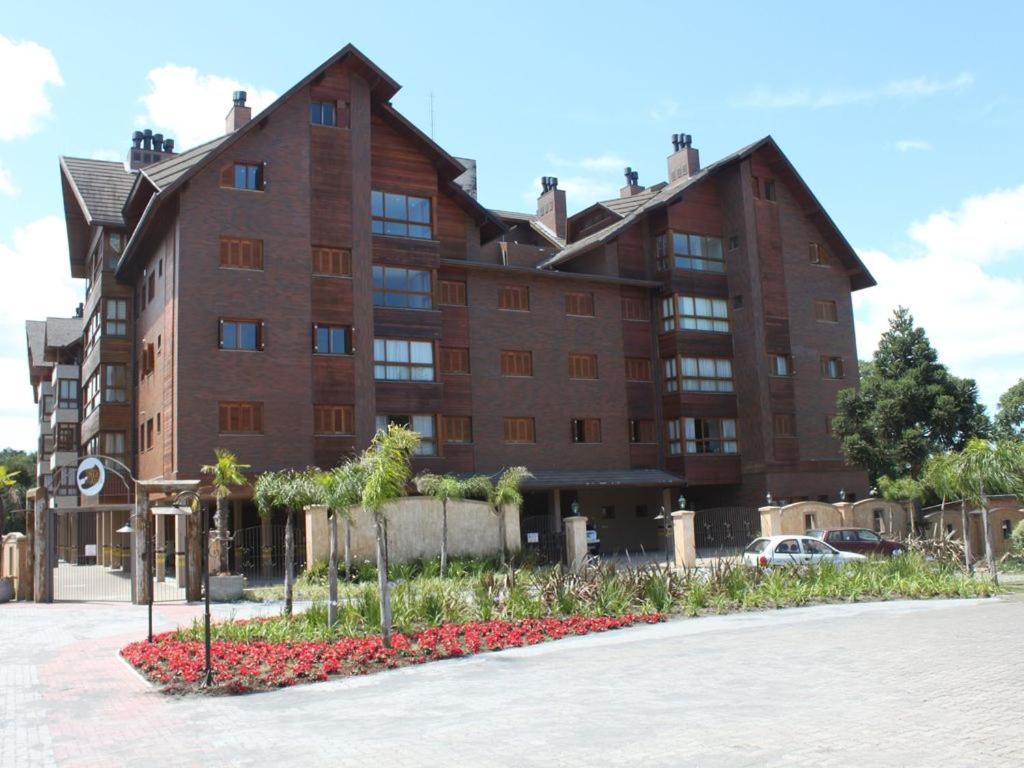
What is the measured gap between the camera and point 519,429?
38.7 metres

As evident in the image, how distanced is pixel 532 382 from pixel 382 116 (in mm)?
12075

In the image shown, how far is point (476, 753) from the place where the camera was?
8492 millimetres

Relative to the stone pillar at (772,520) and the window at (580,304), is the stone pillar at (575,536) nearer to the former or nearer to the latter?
the stone pillar at (772,520)

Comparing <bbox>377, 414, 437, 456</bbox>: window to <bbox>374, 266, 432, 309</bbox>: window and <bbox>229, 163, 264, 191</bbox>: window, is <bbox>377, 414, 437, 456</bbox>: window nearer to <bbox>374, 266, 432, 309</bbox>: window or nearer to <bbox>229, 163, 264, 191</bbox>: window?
<bbox>374, 266, 432, 309</bbox>: window

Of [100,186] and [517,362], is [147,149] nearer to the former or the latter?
[100,186]

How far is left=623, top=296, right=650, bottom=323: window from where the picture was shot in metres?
42.1

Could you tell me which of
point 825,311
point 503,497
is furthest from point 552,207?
point 503,497

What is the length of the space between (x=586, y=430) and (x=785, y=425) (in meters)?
8.93

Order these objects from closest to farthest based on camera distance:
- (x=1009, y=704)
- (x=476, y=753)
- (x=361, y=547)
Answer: (x=476, y=753) → (x=1009, y=704) → (x=361, y=547)

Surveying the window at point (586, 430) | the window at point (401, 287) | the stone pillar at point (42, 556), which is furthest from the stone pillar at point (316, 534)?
the window at point (586, 430)

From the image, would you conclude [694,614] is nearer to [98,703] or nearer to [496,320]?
[98,703]

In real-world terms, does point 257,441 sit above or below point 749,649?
above

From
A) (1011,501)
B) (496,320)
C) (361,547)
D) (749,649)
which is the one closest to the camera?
(749,649)

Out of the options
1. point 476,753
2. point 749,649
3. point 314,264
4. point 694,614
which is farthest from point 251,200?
point 476,753
